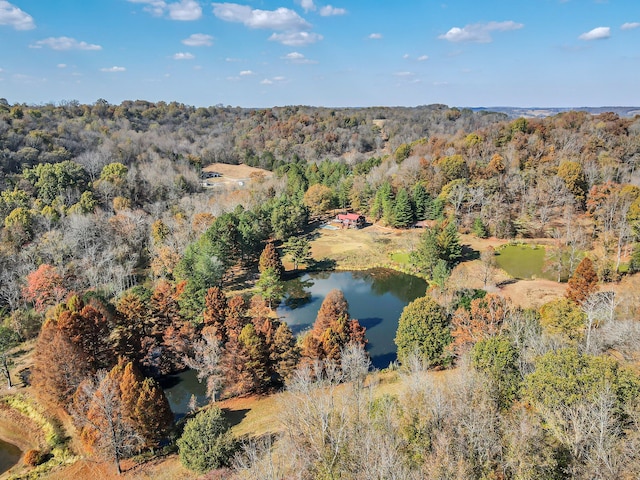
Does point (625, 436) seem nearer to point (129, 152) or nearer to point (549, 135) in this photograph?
point (549, 135)

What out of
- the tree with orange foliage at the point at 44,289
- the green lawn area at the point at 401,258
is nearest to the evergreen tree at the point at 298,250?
the green lawn area at the point at 401,258

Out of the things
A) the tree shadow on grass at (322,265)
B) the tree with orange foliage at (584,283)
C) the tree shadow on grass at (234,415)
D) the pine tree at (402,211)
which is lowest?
the tree shadow on grass at (234,415)

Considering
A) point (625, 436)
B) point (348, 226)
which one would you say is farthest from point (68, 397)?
point (348, 226)

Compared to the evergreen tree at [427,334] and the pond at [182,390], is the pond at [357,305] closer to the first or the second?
the pond at [182,390]

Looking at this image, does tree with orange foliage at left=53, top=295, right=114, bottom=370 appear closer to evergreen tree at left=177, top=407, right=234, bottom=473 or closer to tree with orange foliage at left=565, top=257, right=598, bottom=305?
evergreen tree at left=177, top=407, right=234, bottom=473

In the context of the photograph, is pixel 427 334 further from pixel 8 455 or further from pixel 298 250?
pixel 298 250

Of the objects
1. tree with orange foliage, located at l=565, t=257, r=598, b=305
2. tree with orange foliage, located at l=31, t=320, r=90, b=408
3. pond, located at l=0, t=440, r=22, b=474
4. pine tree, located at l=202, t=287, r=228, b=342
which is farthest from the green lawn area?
pond, located at l=0, t=440, r=22, b=474

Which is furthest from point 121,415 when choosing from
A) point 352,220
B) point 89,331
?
point 352,220

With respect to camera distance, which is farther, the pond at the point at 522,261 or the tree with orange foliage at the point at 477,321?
the pond at the point at 522,261
